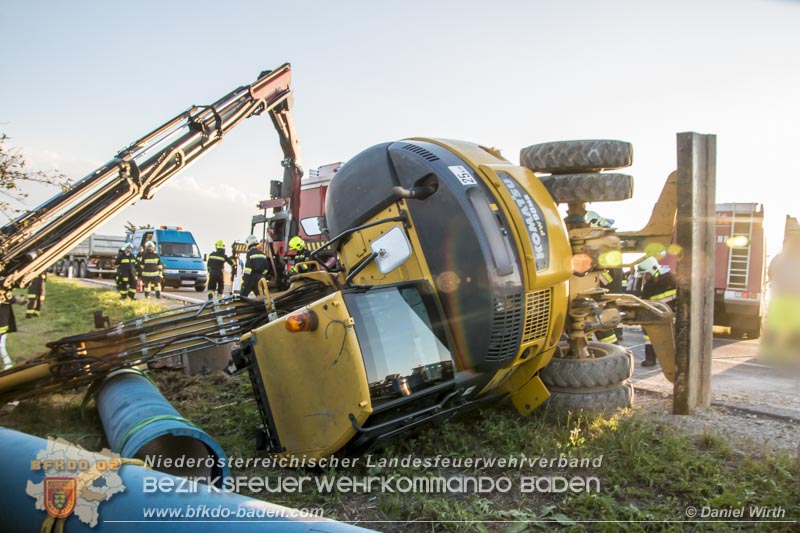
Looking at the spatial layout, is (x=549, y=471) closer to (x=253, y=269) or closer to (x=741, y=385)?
(x=741, y=385)

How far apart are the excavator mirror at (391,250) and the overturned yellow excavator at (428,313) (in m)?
0.01

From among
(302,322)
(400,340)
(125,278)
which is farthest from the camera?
(125,278)

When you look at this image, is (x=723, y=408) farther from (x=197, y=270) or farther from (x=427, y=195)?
(x=197, y=270)

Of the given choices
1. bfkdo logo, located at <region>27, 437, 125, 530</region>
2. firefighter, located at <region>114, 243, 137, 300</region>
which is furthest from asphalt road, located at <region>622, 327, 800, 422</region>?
firefighter, located at <region>114, 243, 137, 300</region>

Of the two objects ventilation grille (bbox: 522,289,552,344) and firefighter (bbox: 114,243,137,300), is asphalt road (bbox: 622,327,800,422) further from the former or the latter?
firefighter (bbox: 114,243,137,300)

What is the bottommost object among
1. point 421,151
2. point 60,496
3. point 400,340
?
point 60,496

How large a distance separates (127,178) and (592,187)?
7.36m

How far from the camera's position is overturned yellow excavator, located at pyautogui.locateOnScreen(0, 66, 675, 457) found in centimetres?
348

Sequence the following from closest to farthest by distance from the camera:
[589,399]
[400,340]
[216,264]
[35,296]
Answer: [400,340] < [589,399] < [35,296] < [216,264]

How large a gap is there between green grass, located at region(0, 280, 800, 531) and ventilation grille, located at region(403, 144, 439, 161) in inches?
77.0

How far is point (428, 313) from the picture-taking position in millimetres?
3846

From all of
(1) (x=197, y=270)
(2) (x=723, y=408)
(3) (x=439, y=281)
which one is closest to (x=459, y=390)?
(3) (x=439, y=281)

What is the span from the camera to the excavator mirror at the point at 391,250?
4.10 meters

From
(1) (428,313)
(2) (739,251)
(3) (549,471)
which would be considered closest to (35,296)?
(1) (428,313)
